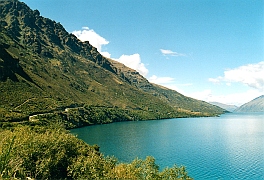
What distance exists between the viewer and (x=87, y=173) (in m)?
56.2

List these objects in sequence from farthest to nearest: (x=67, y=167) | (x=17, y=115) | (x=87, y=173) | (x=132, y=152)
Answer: (x=17, y=115) < (x=132, y=152) < (x=67, y=167) < (x=87, y=173)

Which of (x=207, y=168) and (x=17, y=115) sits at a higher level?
(x=17, y=115)

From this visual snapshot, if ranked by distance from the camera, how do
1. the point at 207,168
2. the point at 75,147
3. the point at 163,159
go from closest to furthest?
the point at 75,147 → the point at 207,168 → the point at 163,159

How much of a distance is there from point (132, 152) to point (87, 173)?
71944 millimetres

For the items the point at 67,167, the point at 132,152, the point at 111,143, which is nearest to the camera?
the point at 67,167

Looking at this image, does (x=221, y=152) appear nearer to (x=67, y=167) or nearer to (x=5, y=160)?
→ (x=67, y=167)

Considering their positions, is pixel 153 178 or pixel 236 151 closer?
pixel 153 178

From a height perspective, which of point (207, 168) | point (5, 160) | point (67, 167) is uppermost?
point (5, 160)

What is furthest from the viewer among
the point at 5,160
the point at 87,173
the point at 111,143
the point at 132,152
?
the point at 111,143

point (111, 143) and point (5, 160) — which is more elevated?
point (5, 160)

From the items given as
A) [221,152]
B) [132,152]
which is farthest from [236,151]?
[132,152]

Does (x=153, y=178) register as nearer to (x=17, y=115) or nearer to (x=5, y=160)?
(x=5, y=160)

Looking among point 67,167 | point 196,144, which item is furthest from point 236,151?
point 67,167

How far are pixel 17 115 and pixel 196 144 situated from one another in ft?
397
